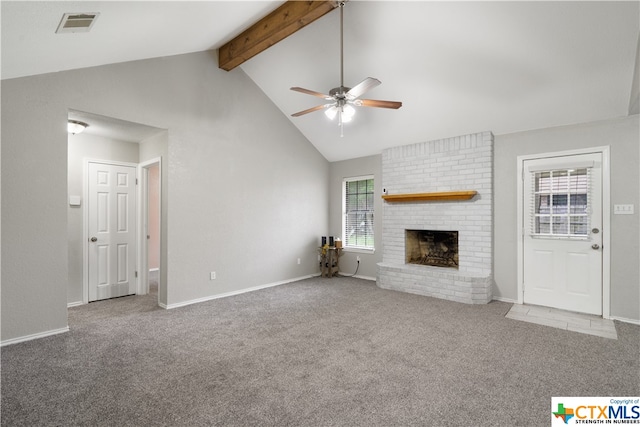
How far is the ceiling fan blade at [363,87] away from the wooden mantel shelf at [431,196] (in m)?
2.42

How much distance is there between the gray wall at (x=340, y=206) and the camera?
597cm

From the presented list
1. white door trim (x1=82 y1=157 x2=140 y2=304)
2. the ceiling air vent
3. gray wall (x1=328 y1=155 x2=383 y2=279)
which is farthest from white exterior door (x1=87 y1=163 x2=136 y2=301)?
gray wall (x1=328 y1=155 x2=383 y2=279)

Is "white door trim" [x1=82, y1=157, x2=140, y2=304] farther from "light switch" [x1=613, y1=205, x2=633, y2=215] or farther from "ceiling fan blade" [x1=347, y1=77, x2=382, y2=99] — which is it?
"light switch" [x1=613, y1=205, x2=633, y2=215]

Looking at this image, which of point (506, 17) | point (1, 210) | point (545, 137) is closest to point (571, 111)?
point (545, 137)

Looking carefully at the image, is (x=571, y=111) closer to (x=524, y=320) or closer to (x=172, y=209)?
(x=524, y=320)

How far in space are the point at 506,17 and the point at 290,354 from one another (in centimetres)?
389

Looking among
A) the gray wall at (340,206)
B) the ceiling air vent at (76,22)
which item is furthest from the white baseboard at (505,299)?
the ceiling air vent at (76,22)

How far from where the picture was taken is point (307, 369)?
2.54m

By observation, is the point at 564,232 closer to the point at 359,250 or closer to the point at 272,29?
the point at 359,250

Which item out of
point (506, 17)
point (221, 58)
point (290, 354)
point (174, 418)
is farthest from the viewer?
point (221, 58)

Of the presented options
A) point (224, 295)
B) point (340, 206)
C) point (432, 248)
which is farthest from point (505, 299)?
point (224, 295)

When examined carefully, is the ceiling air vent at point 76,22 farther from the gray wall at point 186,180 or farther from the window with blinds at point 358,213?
the window with blinds at point 358,213

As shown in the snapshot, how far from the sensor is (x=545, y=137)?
13.9ft

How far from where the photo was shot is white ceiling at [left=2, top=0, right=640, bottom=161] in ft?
9.00
